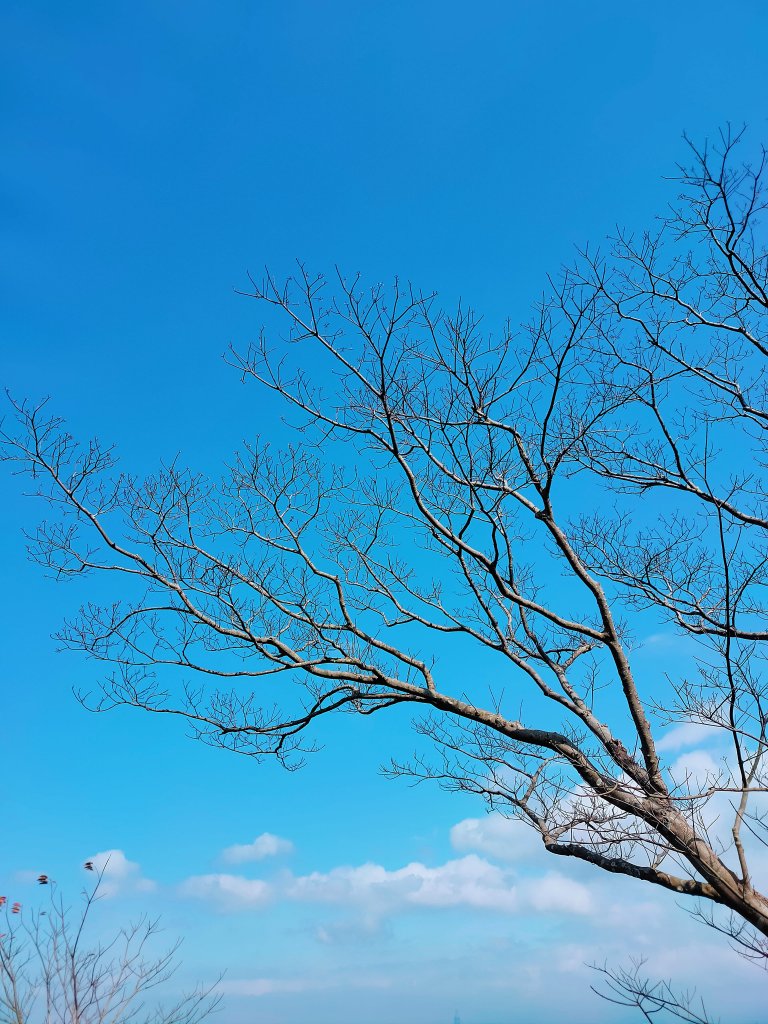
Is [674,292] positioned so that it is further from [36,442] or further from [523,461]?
[36,442]

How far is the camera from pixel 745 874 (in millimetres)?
5316

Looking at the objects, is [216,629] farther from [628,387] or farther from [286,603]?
[628,387]

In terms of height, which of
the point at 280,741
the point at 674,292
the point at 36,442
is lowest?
the point at 280,741

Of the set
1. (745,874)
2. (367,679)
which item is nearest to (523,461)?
(367,679)

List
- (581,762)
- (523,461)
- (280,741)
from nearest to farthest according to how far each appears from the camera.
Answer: (581,762) < (523,461) < (280,741)

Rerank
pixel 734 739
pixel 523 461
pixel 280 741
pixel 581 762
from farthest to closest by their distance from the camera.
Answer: pixel 280 741, pixel 523 461, pixel 581 762, pixel 734 739

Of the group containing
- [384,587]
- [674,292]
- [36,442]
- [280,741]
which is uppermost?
[674,292]

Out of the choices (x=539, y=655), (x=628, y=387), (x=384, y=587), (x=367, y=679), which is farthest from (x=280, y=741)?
(x=628, y=387)

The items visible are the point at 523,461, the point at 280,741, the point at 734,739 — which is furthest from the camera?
the point at 280,741

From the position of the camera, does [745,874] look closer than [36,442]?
Yes

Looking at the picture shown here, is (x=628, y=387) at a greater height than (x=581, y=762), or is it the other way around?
(x=628, y=387)

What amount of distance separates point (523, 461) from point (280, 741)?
317cm

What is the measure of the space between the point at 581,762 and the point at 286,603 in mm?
2733

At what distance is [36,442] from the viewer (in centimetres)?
640
